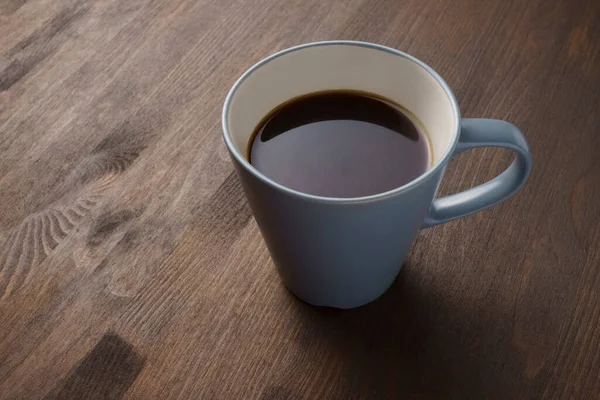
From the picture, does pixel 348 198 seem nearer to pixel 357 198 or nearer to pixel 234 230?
pixel 357 198

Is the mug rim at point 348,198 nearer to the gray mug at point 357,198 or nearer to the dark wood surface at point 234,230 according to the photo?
the gray mug at point 357,198

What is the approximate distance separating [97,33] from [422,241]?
0.43 m

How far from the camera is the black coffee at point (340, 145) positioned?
42cm

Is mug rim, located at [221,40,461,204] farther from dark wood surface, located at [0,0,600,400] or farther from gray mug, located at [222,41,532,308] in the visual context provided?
dark wood surface, located at [0,0,600,400]

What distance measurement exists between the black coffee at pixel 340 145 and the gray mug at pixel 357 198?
0.01 metres

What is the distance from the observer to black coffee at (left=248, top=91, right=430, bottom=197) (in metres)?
0.42

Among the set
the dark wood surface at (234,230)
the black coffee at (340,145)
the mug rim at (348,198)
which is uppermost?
the mug rim at (348,198)

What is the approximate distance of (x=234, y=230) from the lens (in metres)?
0.51

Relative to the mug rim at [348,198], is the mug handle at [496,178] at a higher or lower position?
lower

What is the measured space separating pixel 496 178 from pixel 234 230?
0.22 metres

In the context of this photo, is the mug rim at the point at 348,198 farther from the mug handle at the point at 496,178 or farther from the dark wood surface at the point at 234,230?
the dark wood surface at the point at 234,230

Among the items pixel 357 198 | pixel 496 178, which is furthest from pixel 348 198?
pixel 496 178

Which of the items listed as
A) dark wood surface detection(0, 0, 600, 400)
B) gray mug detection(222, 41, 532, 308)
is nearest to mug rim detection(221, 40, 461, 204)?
gray mug detection(222, 41, 532, 308)

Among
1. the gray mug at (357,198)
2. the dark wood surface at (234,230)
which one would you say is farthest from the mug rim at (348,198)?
the dark wood surface at (234,230)
